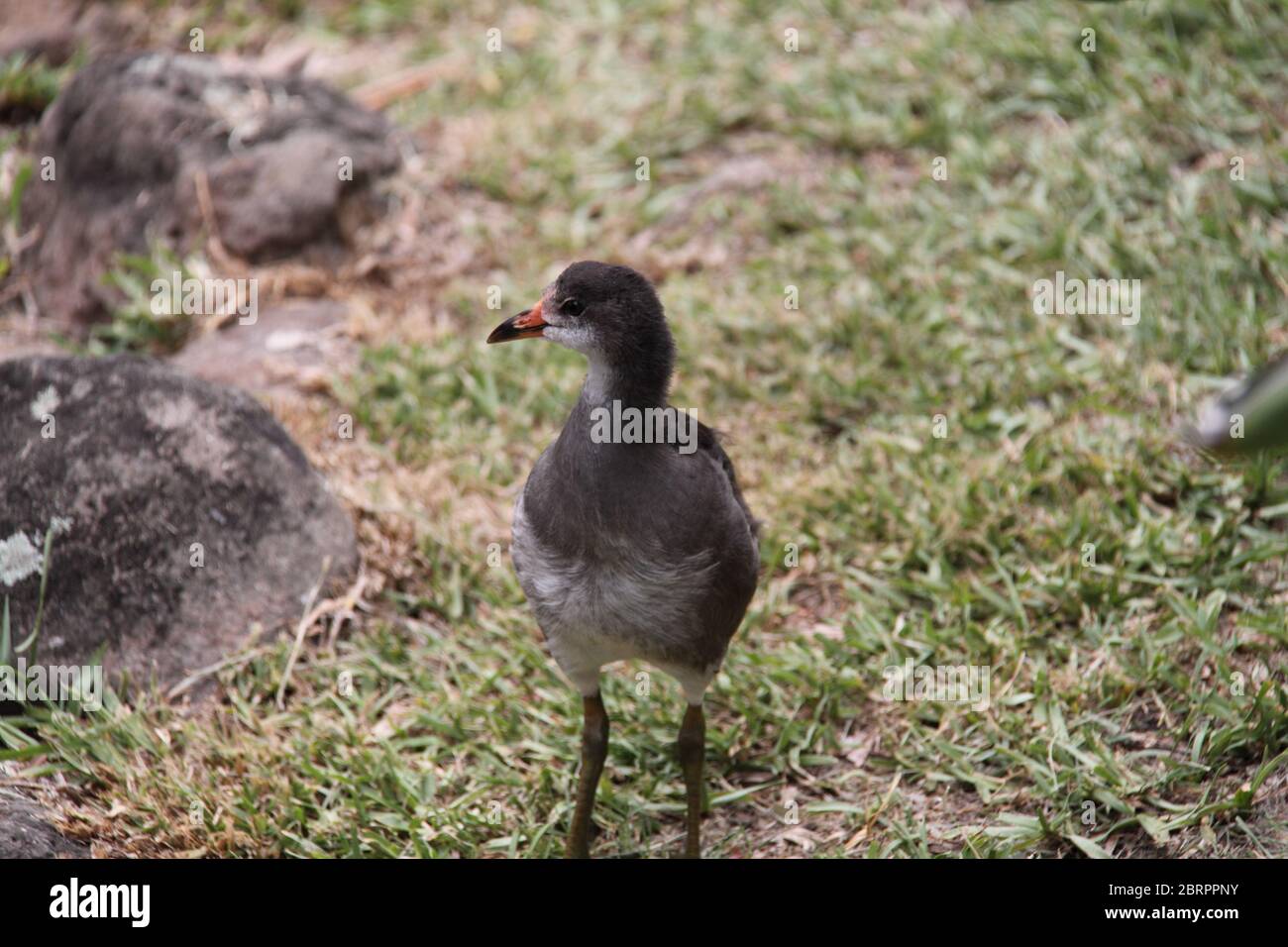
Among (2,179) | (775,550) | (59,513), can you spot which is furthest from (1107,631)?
(2,179)

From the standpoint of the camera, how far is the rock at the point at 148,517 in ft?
16.2

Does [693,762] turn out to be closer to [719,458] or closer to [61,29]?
[719,458]

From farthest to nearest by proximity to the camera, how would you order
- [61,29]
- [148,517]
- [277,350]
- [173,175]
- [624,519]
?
[61,29]
[173,175]
[277,350]
[148,517]
[624,519]

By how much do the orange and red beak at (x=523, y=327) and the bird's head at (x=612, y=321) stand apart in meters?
0.04

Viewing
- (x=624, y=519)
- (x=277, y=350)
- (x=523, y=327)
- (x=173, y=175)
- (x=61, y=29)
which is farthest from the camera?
(x=61, y=29)

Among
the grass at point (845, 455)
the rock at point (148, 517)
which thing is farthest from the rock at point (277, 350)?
the rock at point (148, 517)

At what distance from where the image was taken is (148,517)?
512 centimetres

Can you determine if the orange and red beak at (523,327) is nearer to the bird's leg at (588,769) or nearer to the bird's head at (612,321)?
the bird's head at (612,321)

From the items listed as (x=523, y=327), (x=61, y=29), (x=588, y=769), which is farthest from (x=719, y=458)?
(x=61, y=29)

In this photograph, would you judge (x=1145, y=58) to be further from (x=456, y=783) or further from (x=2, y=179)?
(x=2, y=179)

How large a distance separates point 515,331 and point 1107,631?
2.55 meters

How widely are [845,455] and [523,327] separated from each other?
2.25 m

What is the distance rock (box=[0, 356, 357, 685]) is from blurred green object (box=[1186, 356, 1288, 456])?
382 cm

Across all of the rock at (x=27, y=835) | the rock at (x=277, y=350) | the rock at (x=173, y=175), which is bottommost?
the rock at (x=27, y=835)
